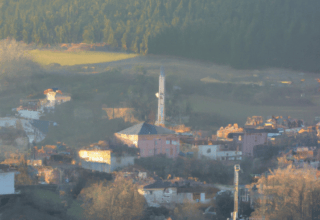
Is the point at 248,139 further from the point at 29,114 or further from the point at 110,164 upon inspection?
the point at 29,114

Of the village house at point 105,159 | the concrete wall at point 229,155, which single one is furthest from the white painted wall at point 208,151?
the village house at point 105,159

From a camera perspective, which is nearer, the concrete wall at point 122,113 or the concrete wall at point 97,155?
the concrete wall at point 97,155

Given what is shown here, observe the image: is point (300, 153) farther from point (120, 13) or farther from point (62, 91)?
point (120, 13)

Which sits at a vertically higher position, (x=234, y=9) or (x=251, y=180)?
(x=234, y=9)

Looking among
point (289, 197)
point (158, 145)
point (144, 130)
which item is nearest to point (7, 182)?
point (289, 197)

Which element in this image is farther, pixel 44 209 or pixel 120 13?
pixel 120 13

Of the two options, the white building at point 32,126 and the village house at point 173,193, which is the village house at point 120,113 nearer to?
the white building at point 32,126

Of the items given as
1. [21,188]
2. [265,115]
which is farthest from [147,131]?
[265,115]

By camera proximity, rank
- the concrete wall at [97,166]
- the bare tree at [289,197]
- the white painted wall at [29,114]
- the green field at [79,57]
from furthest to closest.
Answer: the green field at [79,57]
the white painted wall at [29,114]
the concrete wall at [97,166]
the bare tree at [289,197]
